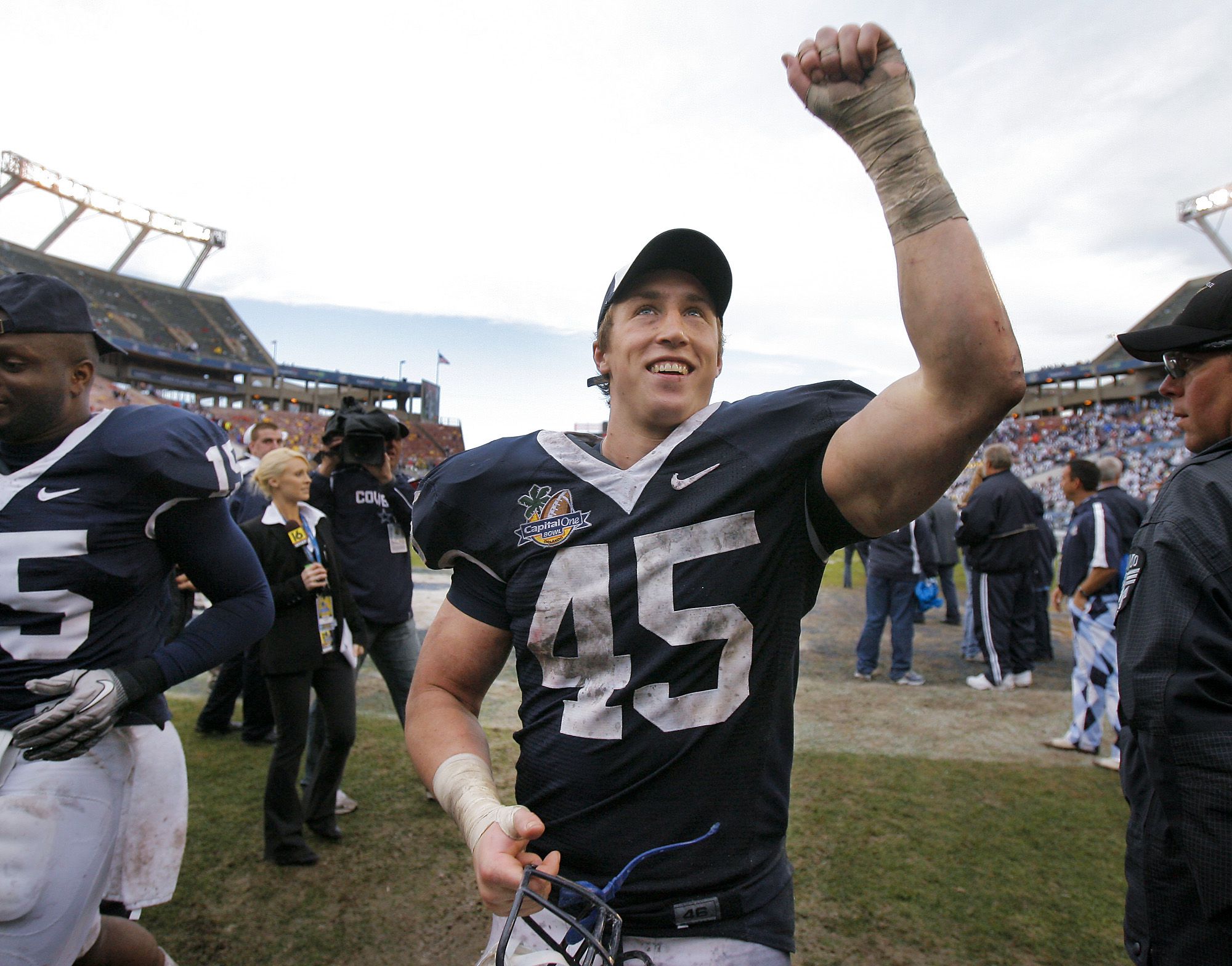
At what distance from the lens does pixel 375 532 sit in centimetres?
466

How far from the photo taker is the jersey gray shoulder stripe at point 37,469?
206 cm

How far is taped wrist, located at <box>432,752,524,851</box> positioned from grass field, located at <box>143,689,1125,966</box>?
210cm

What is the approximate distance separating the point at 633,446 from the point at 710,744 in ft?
2.35

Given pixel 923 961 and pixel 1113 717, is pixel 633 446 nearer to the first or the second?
pixel 923 961

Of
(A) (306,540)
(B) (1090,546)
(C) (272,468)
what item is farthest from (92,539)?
(B) (1090,546)

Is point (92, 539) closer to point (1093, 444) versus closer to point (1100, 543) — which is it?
point (1100, 543)

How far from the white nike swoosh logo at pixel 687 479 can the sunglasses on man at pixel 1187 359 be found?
→ 151 centimetres

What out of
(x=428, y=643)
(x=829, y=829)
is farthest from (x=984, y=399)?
(x=829, y=829)

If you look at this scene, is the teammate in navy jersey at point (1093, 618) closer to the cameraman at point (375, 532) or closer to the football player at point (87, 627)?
the cameraman at point (375, 532)

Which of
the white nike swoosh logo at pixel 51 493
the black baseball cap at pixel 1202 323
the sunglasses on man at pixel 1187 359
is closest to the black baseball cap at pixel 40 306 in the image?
the white nike swoosh logo at pixel 51 493

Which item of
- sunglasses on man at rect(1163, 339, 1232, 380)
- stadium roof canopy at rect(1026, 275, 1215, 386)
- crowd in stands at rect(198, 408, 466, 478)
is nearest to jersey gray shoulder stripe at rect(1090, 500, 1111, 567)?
sunglasses on man at rect(1163, 339, 1232, 380)

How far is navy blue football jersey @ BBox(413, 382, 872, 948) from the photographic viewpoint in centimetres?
142

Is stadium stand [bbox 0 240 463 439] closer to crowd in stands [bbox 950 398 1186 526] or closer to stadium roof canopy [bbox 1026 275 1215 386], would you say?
crowd in stands [bbox 950 398 1186 526]

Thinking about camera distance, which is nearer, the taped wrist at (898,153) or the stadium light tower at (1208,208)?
the taped wrist at (898,153)
